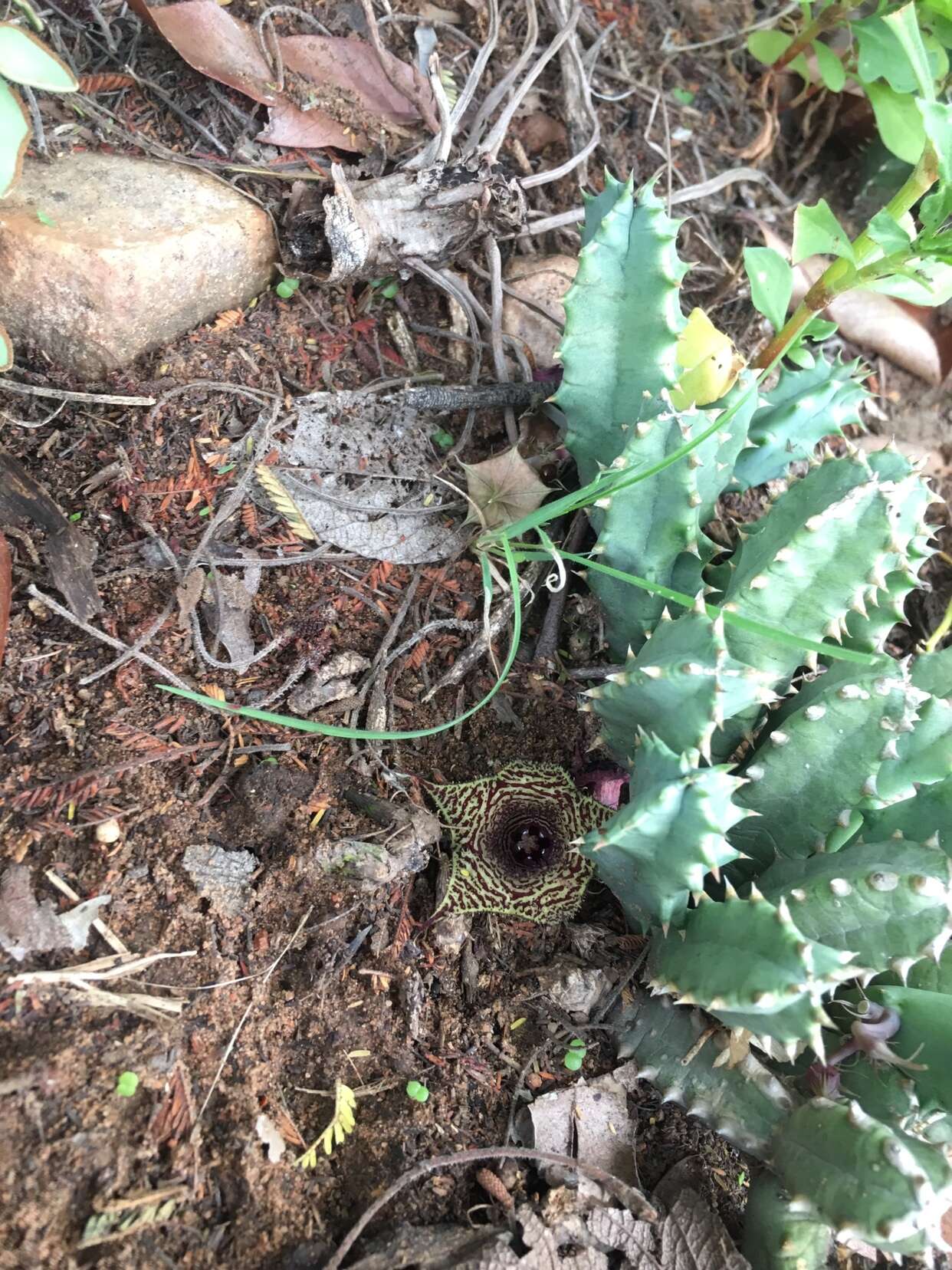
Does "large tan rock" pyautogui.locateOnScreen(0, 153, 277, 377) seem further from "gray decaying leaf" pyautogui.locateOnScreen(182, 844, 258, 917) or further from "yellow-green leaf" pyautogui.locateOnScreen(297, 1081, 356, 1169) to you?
"yellow-green leaf" pyautogui.locateOnScreen(297, 1081, 356, 1169)

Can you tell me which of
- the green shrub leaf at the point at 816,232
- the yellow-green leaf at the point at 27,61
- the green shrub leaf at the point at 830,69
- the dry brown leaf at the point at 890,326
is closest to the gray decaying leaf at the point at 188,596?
the yellow-green leaf at the point at 27,61

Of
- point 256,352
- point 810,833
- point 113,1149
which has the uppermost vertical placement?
point 256,352

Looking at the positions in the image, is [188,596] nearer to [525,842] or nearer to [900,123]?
[525,842]

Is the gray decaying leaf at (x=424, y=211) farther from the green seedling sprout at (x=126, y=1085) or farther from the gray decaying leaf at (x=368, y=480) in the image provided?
the green seedling sprout at (x=126, y=1085)

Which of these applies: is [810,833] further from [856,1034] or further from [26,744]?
[26,744]

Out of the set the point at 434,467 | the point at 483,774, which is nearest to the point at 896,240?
the point at 434,467

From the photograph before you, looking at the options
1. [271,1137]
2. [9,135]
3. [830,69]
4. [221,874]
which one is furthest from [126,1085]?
[830,69]
